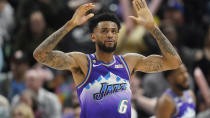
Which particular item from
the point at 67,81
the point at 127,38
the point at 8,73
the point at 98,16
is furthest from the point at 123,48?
the point at 98,16

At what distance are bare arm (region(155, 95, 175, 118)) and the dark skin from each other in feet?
6.64

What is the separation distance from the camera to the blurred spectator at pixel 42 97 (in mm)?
10539

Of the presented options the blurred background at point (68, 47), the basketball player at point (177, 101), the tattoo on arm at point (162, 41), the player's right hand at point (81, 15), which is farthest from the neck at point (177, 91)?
the player's right hand at point (81, 15)

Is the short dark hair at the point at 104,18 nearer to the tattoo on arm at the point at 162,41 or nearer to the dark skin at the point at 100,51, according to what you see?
the dark skin at the point at 100,51

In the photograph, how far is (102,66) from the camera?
6.96 m

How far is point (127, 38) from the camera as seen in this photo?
1198cm

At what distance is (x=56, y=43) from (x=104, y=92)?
0.88m

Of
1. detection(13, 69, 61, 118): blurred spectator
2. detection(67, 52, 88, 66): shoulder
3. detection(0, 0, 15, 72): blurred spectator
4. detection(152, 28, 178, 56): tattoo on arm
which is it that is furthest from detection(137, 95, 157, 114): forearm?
detection(67, 52, 88, 66): shoulder

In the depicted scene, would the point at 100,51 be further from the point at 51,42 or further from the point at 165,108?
the point at 165,108

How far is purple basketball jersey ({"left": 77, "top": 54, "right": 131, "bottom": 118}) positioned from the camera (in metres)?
6.80

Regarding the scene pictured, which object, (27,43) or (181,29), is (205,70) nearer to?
(181,29)

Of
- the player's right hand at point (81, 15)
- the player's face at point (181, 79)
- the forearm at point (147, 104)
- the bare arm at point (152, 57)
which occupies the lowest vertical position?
the forearm at point (147, 104)

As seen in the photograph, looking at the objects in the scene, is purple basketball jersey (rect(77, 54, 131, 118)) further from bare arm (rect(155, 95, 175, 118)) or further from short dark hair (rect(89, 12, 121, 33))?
bare arm (rect(155, 95, 175, 118))

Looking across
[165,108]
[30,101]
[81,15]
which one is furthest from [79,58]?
[30,101]
